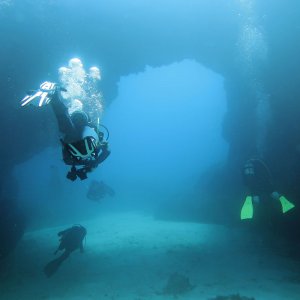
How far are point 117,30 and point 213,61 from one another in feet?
18.0

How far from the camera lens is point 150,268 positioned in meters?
9.17

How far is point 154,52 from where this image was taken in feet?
53.5

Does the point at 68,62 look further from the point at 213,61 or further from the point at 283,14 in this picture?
the point at 283,14

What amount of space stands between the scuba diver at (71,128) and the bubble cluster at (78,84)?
9.71 m

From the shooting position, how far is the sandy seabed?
7520 mm

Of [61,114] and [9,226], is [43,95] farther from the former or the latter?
[9,226]

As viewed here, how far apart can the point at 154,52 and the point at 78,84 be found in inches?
178

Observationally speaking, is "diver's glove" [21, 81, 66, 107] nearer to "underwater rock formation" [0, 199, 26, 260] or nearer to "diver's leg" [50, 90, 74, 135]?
"diver's leg" [50, 90, 74, 135]

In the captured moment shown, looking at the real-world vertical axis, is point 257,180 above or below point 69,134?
below

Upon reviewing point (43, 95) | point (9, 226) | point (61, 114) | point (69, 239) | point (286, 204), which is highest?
point (43, 95)

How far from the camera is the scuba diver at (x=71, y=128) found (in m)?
3.78

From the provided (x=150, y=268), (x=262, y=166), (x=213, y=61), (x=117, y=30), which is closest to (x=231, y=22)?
(x=213, y=61)

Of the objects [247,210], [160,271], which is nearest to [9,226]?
[160,271]

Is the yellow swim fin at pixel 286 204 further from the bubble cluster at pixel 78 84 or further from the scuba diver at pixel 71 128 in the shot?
the bubble cluster at pixel 78 84
